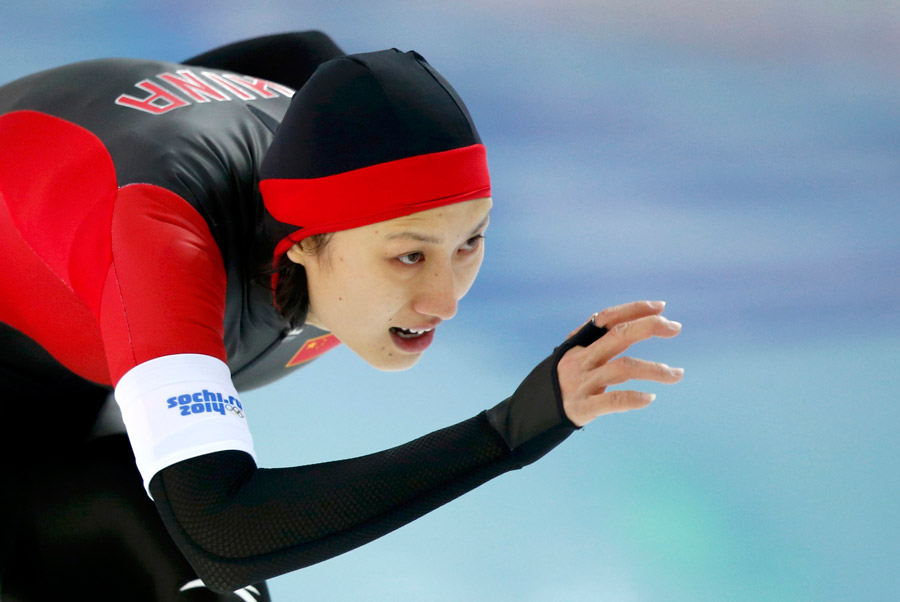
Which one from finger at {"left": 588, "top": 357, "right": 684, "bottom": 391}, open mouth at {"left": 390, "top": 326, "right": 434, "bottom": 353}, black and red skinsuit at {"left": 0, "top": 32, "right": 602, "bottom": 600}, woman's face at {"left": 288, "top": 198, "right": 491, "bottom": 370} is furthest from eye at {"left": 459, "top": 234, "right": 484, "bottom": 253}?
finger at {"left": 588, "top": 357, "right": 684, "bottom": 391}

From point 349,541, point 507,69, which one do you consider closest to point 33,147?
point 349,541

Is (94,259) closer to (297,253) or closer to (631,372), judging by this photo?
(297,253)

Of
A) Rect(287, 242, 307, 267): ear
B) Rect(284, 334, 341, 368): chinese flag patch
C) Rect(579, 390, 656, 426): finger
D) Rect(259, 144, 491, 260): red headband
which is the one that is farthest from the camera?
Rect(284, 334, 341, 368): chinese flag patch

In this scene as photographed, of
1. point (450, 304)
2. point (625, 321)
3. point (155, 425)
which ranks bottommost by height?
point (155, 425)

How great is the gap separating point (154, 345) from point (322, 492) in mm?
302

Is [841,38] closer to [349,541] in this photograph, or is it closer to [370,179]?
[370,179]

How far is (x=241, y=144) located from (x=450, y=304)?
47cm

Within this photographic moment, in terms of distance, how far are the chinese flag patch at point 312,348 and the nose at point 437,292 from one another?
54 centimetres

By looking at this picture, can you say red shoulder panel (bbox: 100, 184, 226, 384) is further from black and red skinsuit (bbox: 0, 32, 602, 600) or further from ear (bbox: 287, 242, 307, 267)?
ear (bbox: 287, 242, 307, 267)

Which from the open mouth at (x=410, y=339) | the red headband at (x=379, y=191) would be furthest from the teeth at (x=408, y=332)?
the red headband at (x=379, y=191)

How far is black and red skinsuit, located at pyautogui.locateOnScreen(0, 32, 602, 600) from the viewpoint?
4.42 ft

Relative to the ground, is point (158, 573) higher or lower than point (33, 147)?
lower

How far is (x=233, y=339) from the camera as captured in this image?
70.8 inches

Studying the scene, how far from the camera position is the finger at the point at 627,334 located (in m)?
1.27
